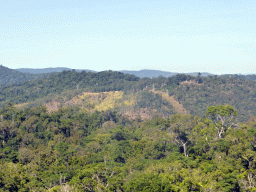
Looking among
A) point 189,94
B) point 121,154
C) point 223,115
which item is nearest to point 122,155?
point 121,154

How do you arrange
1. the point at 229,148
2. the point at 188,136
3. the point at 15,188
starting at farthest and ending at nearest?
1. the point at 188,136
2. the point at 229,148
3. the point at 15,188

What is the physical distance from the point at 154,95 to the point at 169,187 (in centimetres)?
13368

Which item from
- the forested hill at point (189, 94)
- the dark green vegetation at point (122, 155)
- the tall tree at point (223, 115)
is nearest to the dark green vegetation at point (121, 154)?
the dark green vegetation at point (122, 155)

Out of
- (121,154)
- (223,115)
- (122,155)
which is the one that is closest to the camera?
(122,155)

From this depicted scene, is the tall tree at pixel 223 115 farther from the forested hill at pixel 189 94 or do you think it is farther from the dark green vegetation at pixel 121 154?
the forested hill at pixel 189 94

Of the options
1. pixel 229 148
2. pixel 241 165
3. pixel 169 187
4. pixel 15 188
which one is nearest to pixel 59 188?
pixel 15 188

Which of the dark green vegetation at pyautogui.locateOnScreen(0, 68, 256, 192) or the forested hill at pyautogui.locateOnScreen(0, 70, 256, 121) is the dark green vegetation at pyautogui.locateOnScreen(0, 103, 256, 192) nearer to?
the dark green vegetation at pyautogui.locateOnScreen(0, 68, 256, 192)

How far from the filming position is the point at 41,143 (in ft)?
252

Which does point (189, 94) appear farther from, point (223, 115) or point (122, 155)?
point (122, 155)

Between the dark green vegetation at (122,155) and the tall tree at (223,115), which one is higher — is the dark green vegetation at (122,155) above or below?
below

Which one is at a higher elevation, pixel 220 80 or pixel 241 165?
pixel 220 80

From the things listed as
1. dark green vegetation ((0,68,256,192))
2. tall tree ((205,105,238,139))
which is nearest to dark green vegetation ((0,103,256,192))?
dark green vegetation ((0,68,256,192))

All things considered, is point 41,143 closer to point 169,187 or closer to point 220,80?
point 169,187

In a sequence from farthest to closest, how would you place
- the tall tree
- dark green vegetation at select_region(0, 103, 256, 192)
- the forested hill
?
the forested hill < the tall tree < dark green vegetation at select_region(0, 103, 256, 192)
